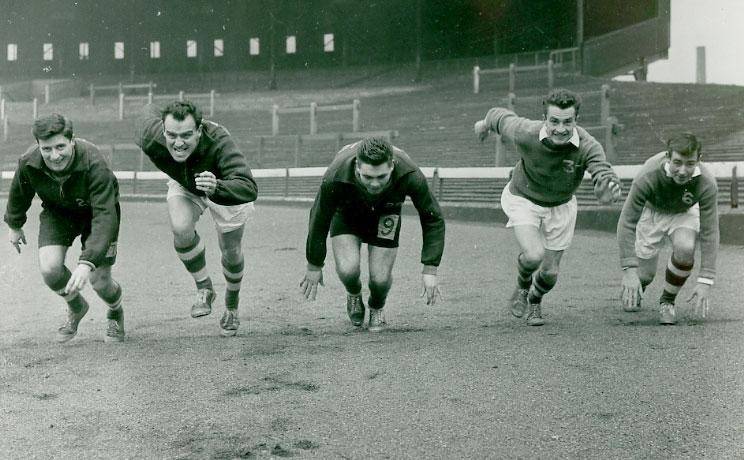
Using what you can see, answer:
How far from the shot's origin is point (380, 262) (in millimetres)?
6582

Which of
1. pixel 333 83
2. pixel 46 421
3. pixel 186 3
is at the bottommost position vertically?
pixel 46 421

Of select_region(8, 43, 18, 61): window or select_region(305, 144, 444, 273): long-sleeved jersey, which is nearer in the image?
select_region(305, 144, 444, 273): long-sleeved jersey

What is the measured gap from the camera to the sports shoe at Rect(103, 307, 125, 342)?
6207 mm

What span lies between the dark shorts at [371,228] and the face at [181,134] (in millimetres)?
1195

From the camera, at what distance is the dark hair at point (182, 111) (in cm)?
596

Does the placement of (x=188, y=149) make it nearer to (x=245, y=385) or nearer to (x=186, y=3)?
(x=245, y=385)

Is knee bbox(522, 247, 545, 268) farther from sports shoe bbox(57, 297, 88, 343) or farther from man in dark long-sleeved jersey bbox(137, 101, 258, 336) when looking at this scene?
sports shoe bbox(57, 297, 88, 343)

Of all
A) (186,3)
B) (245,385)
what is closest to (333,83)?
(186,3)

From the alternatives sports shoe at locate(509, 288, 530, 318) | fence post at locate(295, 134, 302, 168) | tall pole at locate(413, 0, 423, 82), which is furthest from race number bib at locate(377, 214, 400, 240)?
tall pole at locate(413, 0, 423, 82)

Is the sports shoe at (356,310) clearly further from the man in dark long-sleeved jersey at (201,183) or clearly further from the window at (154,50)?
the window at (154,50)

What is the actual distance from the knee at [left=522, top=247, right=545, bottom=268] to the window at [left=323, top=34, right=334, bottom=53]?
35076 millimetres

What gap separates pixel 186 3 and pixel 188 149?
4071 cm

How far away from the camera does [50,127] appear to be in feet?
18.6

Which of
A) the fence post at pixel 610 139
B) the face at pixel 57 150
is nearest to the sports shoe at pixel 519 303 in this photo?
the face at pixel 57 150
